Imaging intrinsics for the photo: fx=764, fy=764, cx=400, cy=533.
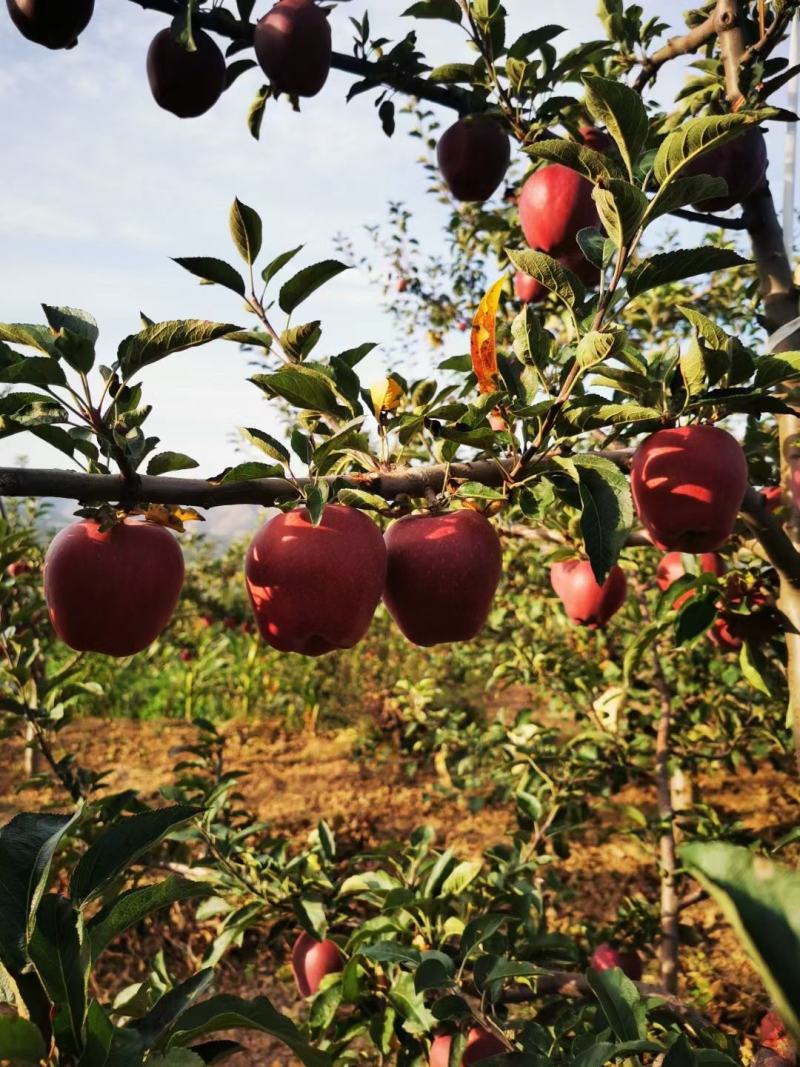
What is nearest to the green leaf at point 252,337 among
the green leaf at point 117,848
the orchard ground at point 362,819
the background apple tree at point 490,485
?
the background apple tree at point 490,485

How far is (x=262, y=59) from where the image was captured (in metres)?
1.40

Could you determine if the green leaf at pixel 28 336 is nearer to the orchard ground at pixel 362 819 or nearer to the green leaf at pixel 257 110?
the green leaf at pixel 257 110

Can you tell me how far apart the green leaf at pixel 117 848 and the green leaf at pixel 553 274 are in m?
0.63

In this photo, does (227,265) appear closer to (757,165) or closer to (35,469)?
(35,469)

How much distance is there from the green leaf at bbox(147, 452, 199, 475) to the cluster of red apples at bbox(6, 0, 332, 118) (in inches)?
35.9

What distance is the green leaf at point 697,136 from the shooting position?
2.26 feet

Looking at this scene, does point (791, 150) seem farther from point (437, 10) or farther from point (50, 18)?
point (50, 18)

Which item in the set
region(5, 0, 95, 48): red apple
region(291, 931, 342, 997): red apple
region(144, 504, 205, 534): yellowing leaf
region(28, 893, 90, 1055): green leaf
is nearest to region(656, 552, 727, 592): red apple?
region(144, 504, 205, 534): yellowing leaf

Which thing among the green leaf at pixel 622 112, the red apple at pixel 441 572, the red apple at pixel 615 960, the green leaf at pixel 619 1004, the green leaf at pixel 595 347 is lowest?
the red apple at pixel 615 960

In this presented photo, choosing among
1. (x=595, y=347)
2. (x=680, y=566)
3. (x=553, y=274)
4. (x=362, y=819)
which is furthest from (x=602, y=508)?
(x=362, y=819)

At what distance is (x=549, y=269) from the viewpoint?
0.84 metres

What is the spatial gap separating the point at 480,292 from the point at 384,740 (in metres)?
2.73

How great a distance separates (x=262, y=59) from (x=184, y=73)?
157mm

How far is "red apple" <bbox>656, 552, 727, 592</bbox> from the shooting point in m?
1.60
